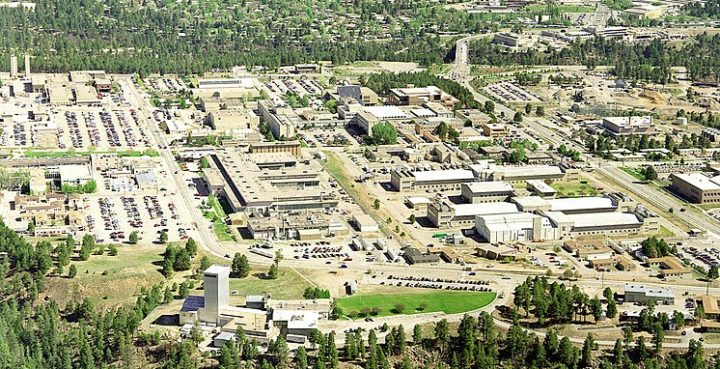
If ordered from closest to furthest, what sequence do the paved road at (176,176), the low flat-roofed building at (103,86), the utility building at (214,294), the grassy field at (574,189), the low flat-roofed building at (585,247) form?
1. the utility building at (214,294)
2. the low flat-roofed building at (585,247)
3. the paved road at (176,176)
4. the grassy field at (574,189)
5. the low flat-roofed building at (103,86)

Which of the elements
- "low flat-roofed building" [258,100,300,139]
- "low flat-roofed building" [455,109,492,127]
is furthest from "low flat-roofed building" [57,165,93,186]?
"low flat-roofed building" [455,109,492,127]

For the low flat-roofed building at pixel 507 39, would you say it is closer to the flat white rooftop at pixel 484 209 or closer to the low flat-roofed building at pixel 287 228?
the flat white rooftop at pixel 484 209

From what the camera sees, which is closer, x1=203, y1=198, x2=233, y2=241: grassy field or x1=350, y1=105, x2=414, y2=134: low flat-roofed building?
x1=203, y1=198, x2=233, y2=241: grassy field

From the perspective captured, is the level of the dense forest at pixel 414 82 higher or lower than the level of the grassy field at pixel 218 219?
higher

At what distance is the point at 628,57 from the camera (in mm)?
76438

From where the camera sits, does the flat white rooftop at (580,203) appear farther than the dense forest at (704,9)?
No

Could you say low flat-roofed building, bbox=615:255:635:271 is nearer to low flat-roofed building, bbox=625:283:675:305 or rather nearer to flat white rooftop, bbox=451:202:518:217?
low flat-roofed building, bbox=625:283:675:305

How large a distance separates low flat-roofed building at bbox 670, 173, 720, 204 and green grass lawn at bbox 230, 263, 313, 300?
1658 centimetres

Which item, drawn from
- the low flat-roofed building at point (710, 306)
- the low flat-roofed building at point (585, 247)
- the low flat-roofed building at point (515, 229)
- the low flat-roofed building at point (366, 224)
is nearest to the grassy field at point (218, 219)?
the low flat-roofed building at point (366, 224)

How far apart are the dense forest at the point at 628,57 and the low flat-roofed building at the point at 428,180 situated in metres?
26.7

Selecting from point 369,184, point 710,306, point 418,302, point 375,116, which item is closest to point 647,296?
point 710,306

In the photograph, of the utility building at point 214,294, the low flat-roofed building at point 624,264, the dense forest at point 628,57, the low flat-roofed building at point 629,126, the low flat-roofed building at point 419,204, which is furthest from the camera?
the dense forest at point 628,57

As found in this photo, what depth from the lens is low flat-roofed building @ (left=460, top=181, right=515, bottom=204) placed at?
4366 centimetres

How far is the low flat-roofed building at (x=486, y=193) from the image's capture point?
43656 millimetres
